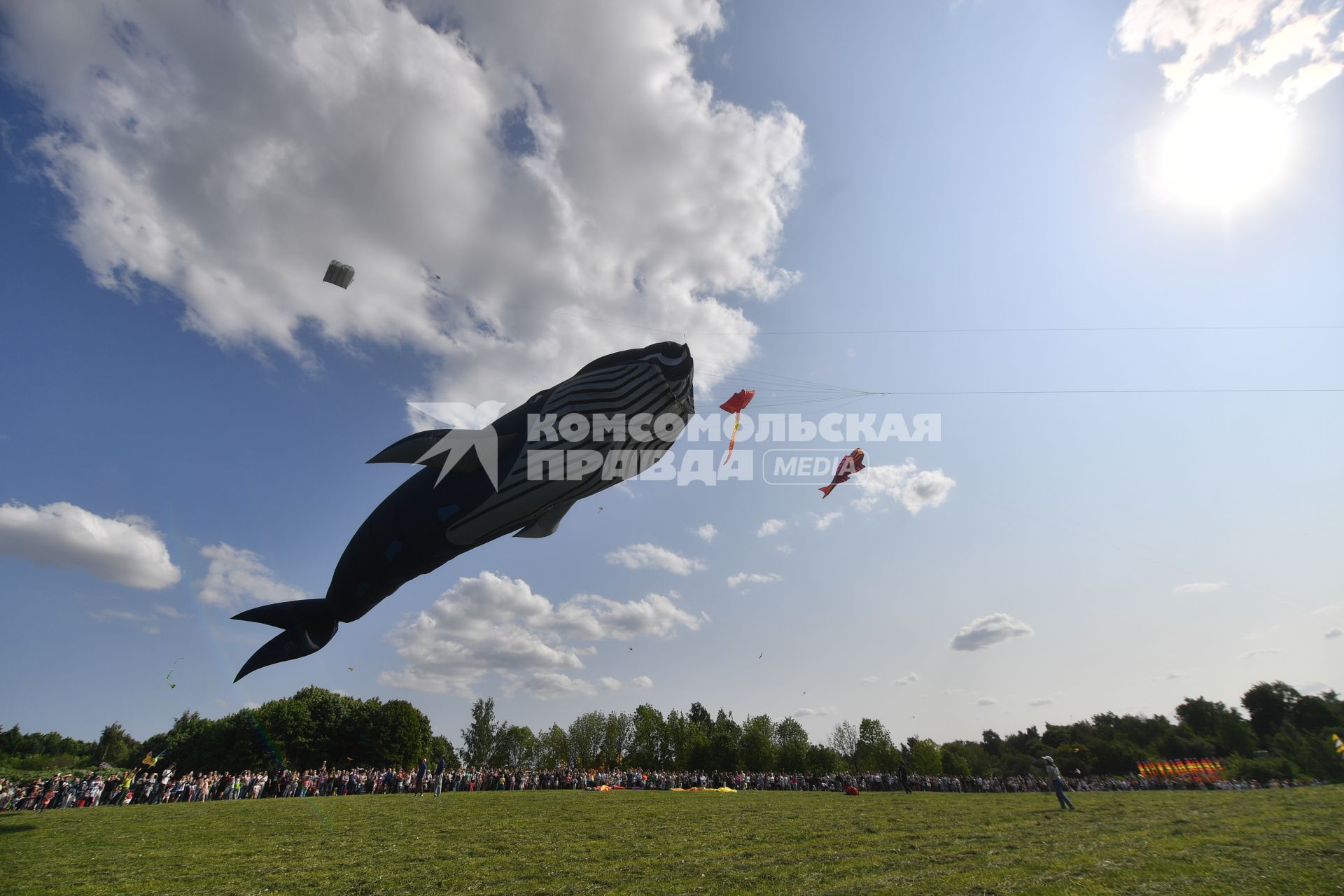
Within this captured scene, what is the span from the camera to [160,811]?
20047 mm

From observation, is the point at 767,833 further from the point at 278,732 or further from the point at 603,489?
the point at 278,732

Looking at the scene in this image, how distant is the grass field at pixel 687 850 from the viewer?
8.38 meters

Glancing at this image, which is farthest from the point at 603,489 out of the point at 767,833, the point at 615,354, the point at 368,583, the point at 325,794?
the point at 325,794

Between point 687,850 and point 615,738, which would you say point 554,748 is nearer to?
point 615,738

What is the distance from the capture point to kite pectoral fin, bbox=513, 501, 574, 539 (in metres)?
8.95

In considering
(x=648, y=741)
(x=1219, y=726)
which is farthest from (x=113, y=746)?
(x=1219, y=726)

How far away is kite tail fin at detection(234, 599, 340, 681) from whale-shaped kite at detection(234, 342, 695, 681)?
1.5 inches

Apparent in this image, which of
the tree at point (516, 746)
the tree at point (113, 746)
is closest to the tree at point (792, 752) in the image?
the tree at point (516, 746)

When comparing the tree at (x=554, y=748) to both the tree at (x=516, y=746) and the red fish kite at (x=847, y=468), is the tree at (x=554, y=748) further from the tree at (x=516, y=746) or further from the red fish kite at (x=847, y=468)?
the red fish kite at (x=847, y=468)

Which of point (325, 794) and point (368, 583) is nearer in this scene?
point (368, 583)

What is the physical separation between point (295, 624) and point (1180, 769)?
259 feet

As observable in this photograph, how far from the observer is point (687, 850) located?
11.1 metres

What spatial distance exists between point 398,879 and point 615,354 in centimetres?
896

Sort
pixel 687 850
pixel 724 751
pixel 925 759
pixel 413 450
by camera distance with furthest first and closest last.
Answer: pixel 925 759 → pixel 724 751 → pixel 687 850 → pixel 413 450
